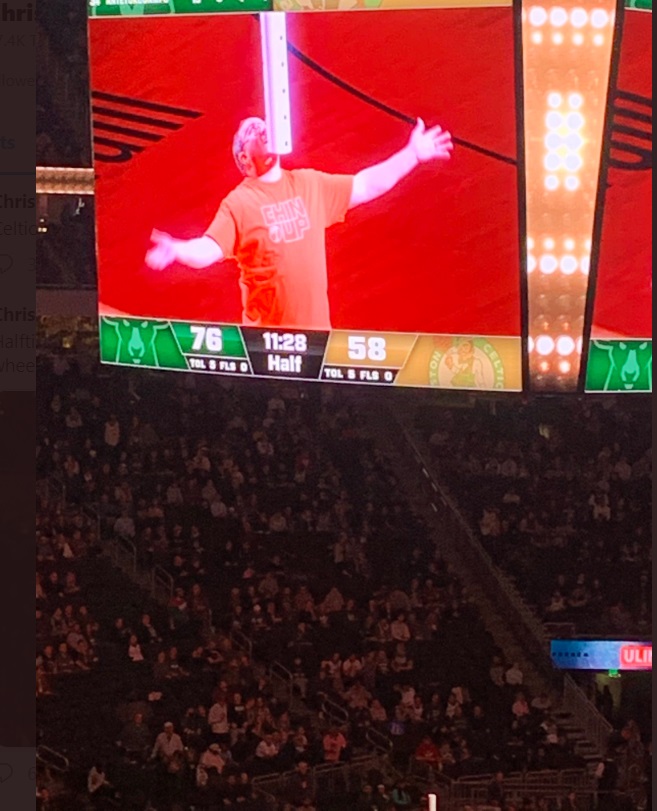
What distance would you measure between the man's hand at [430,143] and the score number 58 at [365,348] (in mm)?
1205

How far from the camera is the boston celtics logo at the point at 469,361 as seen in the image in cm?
1146

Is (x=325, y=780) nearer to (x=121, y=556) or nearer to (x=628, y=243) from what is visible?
(x=121, y=556)

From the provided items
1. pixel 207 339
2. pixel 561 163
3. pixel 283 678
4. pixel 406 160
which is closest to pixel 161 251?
pixel 207 339

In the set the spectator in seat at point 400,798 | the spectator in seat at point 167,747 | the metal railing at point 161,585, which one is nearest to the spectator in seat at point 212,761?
the spectator in seat at point 167,747

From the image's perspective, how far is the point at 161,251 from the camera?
1163 centimetres

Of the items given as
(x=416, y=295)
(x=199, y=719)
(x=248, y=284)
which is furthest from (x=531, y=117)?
(x=199, y=719)

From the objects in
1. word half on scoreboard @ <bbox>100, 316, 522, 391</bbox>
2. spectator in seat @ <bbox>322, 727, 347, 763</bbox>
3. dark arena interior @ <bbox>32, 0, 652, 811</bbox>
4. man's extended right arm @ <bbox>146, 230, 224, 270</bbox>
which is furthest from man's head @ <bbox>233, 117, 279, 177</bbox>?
spectator in seat @ <bbox>322, 727, 347, 763</bbox>

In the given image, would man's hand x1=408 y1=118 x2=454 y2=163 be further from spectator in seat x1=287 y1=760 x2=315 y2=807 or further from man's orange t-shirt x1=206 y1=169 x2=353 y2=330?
spectator in seat x1=287 y1=760 x2=315 y2=807

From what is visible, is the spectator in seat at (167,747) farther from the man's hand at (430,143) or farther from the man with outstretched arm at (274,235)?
the man's hand at (430,143)

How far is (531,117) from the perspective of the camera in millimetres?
11219

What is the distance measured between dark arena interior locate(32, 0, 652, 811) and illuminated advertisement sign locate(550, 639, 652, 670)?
0.02 meters

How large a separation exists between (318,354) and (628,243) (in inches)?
83.3

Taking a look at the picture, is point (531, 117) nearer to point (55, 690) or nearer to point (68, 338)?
point (55, 690)

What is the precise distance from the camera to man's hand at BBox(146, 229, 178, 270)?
38.1ft
